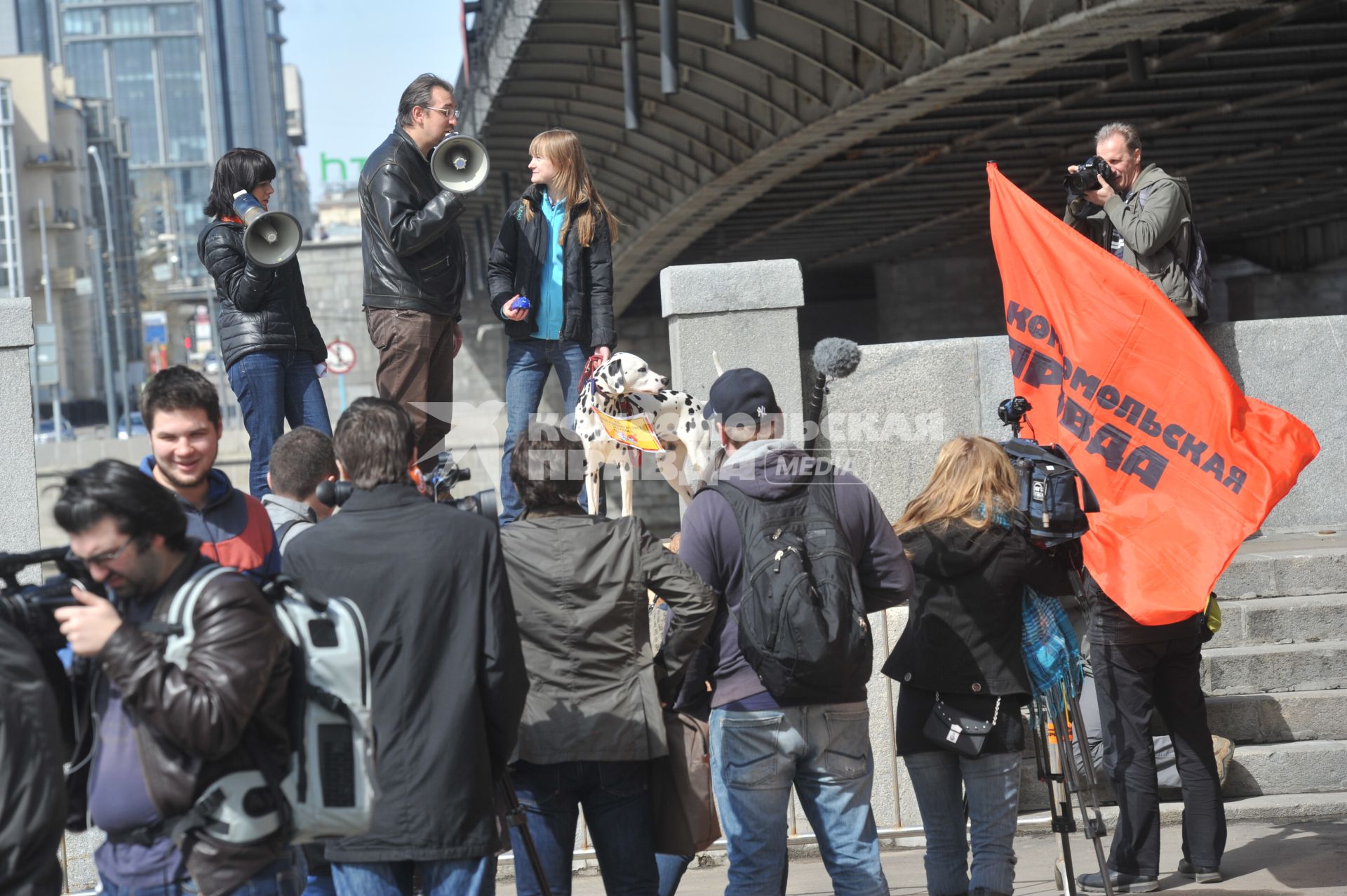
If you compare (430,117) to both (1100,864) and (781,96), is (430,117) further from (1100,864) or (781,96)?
(781,96)

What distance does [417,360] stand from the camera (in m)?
7.72

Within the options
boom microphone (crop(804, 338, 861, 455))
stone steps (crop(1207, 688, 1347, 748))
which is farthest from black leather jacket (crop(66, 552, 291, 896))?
stone steps (crop(1207, 688, 1347, 748))

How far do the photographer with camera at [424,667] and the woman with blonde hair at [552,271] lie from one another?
143 inches

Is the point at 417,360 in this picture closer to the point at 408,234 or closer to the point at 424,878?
the point at 408,234

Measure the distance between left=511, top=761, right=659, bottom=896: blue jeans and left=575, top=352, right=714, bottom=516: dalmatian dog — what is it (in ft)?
9.88

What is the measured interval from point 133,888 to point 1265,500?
4.82 metres

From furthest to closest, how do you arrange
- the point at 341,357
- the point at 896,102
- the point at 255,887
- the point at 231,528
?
the point at 341,357, the point at 896,102, the point at 231,528, the point at 255,887

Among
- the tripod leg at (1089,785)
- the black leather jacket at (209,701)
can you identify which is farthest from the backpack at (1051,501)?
the black leather jacket at (209,701)

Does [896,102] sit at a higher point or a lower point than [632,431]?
higher

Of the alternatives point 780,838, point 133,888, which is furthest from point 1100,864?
point 133,888

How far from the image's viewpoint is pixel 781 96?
Answer: 1853 centimetres

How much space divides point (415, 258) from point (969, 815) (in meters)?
3.73

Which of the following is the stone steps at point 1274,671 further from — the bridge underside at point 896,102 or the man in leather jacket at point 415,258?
the bridge underside at point 896,102

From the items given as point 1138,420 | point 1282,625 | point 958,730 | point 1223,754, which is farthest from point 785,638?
point 1282,625
